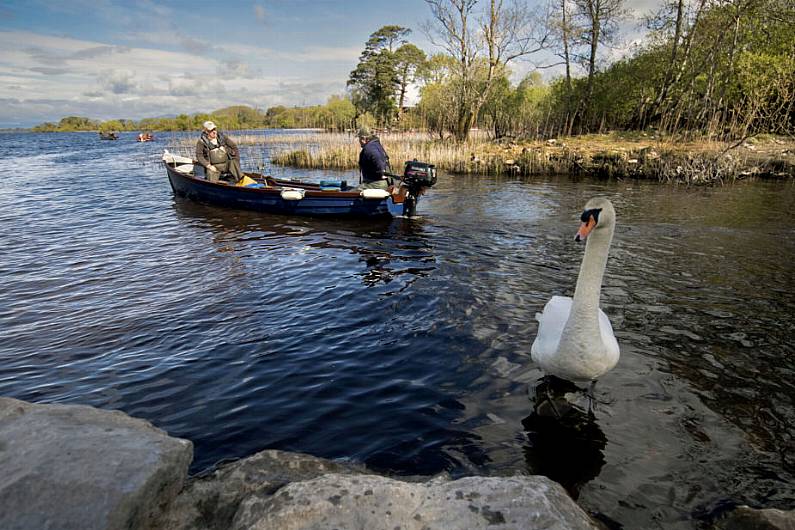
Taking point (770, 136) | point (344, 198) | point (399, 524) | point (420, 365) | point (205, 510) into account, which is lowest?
point (420, 365)

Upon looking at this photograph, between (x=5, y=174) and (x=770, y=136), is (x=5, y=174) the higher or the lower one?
the lower one

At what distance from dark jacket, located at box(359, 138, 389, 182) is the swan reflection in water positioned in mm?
9268

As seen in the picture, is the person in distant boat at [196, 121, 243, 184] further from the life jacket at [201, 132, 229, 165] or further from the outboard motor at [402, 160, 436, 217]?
the outboard motor at [402, 160, 436, 217]

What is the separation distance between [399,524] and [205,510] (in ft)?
3.71

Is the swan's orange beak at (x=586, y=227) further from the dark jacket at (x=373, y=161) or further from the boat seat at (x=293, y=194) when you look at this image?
the boat seat at (x=293, y=194)

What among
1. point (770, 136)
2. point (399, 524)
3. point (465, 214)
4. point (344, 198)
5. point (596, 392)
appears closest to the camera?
point (399, 524)

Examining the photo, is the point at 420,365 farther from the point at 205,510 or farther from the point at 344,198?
the point at 344,198

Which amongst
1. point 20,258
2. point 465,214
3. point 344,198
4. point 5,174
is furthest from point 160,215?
point 5,174

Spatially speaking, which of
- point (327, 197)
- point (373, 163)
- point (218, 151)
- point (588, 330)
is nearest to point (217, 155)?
point (218, 151)

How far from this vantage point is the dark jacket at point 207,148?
46.4 feet

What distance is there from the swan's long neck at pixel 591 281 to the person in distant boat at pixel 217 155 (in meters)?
12.7

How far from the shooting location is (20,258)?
32.8 ft

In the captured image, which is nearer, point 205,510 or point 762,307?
point 205,510

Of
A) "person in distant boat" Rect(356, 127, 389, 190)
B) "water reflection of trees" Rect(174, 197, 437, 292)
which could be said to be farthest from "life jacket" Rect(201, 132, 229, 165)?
"person in distant boat" Rect(356, 127, 389, 190)
